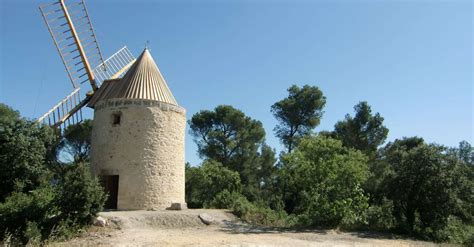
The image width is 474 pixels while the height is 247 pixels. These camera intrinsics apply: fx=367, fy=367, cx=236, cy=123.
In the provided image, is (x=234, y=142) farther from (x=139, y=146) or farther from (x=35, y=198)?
(x=35, y=198)

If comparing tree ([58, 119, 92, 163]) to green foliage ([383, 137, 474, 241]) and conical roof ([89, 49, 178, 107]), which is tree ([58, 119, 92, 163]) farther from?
green foliage ([383, 137, 474, 241])

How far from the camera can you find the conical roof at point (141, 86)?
1677 centimetres

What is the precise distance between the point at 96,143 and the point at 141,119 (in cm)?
256

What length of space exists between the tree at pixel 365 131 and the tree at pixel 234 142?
6.72m

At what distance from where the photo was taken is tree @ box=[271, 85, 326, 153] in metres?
28.2

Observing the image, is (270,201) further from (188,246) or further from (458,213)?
(188,246)

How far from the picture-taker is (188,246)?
30.8 feet

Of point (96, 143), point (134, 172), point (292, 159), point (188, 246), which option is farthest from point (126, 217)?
point (292, 159)

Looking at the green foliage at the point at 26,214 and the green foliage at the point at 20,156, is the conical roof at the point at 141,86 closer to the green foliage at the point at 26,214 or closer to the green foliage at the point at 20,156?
the green foliage at the point at 20,156

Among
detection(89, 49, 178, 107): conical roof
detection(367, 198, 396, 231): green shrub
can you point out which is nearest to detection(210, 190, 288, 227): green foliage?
detection(367, 198, 396, 231): green shrub

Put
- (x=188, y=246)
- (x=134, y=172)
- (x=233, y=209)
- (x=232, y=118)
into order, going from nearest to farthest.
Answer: (x=188, y=246) < (x=134, y=172) < (x=233, y=209) < (x=232, y=118)

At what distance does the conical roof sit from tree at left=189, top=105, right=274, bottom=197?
1133cm

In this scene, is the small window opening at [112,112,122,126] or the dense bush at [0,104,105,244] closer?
the dense bush at [0,104,105,244]

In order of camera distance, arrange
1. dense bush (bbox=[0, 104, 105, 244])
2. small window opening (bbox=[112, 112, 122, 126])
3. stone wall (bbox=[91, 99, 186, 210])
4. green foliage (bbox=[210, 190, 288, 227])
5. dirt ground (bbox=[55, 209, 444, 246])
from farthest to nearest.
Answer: small window opening (bbox=[112, 112, 122, 126]), green foliage (bbox=[210, 190, 288, 227]), stone wall (bbox=[91, 99, 186, 210]), dense bush (bbox=[0, 104, 105, 244]), dirt ground (bbox=[55, 209, 444, 246])
